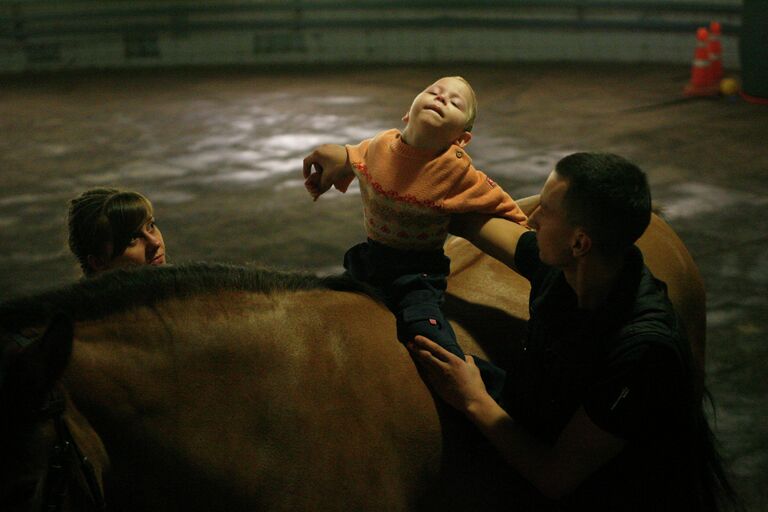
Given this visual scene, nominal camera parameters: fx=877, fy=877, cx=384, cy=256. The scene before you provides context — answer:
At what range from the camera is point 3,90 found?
1105cm

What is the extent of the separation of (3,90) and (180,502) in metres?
10.9

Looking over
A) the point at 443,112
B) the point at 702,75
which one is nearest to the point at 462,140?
the point at 443,112

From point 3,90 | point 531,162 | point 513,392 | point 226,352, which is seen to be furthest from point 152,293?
point 3,90

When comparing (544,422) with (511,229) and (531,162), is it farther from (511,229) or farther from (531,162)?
(531,162)

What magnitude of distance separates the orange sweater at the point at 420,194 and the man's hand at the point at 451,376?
30cm

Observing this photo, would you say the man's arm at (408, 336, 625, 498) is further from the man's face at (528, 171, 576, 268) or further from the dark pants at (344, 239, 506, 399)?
the man's face at (528, 171, 576, 268)

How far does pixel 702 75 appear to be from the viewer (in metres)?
8.77

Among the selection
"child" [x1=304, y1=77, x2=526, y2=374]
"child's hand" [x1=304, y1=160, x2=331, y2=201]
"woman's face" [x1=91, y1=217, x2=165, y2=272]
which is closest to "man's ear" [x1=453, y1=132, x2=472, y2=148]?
"child" [x1=304, y1=77, x2=526, y2=374]

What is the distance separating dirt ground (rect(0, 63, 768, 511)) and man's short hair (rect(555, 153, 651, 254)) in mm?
1629

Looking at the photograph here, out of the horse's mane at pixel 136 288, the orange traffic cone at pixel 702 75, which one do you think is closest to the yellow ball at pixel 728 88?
the orange traffic cone at pixel 702 75

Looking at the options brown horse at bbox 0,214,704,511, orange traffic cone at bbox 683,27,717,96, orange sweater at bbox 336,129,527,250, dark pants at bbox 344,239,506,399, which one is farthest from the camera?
orange traffic cone at bbox 683,27,717,96

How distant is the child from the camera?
1933mm

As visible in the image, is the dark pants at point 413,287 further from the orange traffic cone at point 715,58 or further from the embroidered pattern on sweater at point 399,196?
the orange traffic cone at point 715,58

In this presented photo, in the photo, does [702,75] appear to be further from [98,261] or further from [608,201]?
[608,201]
